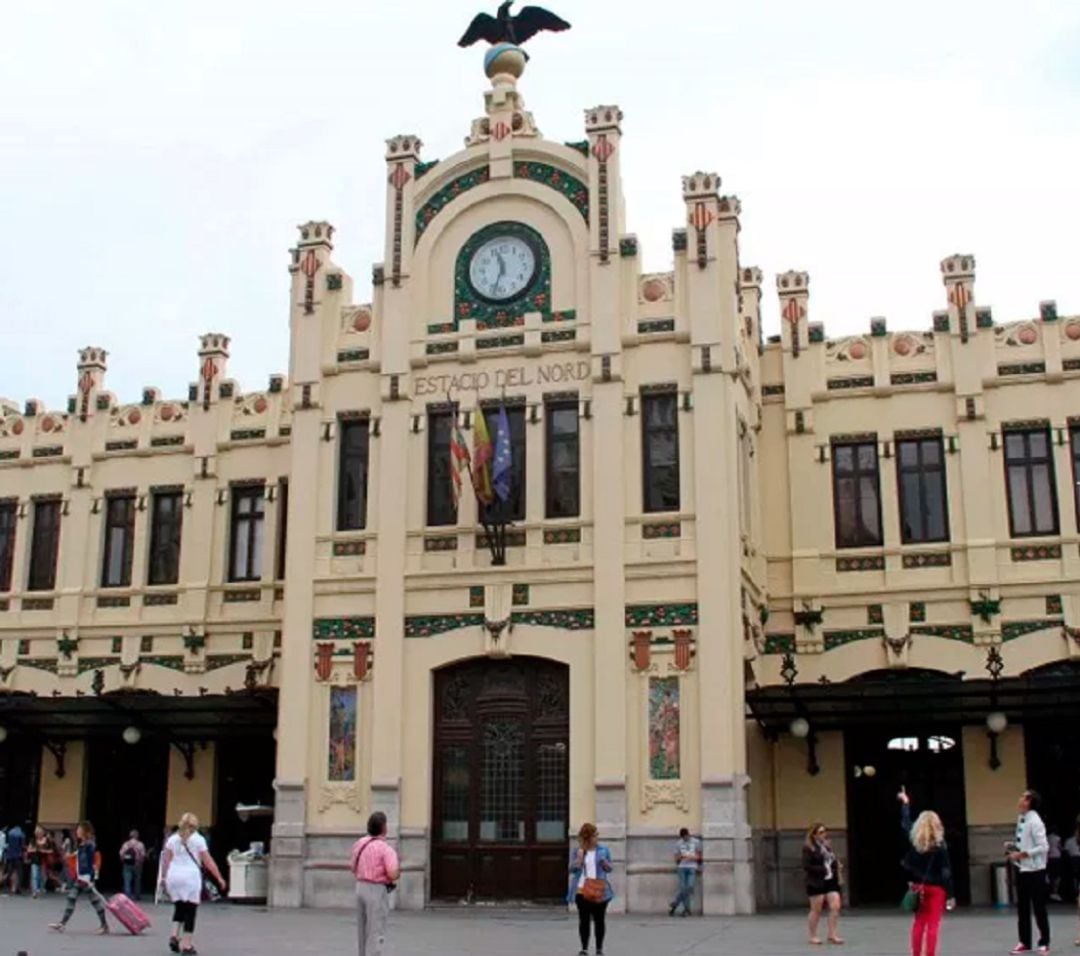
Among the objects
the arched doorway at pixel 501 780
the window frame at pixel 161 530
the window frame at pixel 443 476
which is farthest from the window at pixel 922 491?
the window frame at pixel 161 530

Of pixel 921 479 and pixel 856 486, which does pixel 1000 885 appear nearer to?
pixel 921 479

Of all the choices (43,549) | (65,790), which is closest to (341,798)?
(65,790)

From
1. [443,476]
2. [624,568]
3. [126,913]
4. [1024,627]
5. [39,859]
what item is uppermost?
[443,476]

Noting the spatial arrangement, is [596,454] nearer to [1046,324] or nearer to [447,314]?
[447,314]

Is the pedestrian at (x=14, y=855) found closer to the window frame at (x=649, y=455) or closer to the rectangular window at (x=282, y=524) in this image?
the rectangular window at (x=282, y=524)

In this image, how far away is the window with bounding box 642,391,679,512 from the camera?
28.7 m

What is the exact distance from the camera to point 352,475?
30.9 m

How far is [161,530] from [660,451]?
12.9 metres

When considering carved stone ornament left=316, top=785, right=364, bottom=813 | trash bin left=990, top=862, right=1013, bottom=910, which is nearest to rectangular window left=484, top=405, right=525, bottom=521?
carved stone ornament left=316, top=785, right=364, bottom=813

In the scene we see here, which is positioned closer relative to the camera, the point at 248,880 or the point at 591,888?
the point at 591,888

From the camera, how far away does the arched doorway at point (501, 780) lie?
91.8ft

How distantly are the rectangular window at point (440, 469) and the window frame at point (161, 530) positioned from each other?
785 centimetres

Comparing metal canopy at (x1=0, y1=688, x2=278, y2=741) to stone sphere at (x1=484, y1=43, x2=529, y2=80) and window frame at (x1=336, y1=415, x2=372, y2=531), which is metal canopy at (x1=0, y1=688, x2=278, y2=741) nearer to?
window frame at (x1=336, y1=415, x2=372, y2=531)

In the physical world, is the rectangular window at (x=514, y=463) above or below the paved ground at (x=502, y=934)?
above
